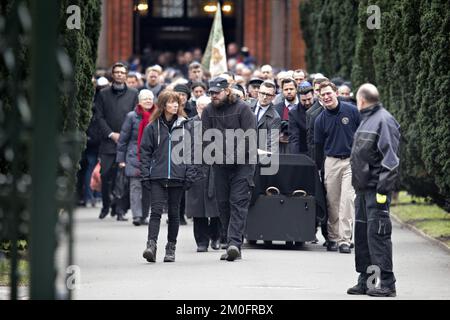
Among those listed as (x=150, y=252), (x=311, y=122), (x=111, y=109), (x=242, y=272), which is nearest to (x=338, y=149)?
(x=311, y=122)

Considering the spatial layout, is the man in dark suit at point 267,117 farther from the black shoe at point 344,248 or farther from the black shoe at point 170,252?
the black shoe at point 170,252

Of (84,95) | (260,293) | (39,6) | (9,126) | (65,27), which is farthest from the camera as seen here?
(84,95)

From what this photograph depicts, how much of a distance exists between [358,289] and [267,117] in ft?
17.6

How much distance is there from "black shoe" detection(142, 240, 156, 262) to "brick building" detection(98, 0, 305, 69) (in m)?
22.1

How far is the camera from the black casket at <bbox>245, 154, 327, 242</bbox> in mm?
16344

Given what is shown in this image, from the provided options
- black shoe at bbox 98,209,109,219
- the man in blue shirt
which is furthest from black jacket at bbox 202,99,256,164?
black shoe at bbox 98,209,109,219

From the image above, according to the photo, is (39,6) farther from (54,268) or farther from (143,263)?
(143,263)

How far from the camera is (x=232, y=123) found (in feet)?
48.8

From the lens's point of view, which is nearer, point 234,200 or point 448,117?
point 234,200

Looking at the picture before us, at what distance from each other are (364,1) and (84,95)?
6922 millimetres

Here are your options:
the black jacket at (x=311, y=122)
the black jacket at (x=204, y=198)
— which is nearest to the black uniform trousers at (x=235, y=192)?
the black jacket at (x=204, y=198)

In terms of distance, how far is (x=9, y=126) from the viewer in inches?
226

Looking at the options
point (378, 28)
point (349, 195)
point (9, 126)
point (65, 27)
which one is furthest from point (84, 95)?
point (9, 126)

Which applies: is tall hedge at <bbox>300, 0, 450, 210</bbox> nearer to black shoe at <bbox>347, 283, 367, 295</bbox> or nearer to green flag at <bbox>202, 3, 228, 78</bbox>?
green flag at <bbox>202, 3, 228, 78</bbox>
